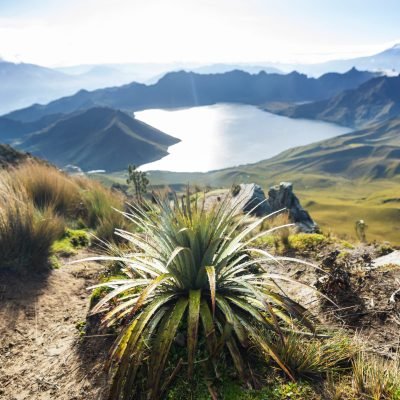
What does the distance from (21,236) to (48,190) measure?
3.83 metres

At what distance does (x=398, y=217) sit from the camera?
10281 centimetres

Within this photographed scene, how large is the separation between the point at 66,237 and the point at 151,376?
540 centimetres

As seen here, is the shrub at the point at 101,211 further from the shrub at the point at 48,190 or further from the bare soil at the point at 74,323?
the bare soil at the point at 74,323

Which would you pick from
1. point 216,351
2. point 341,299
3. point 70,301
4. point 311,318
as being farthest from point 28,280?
point 341,299

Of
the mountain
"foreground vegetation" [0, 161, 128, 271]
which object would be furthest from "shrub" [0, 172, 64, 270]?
the mountain

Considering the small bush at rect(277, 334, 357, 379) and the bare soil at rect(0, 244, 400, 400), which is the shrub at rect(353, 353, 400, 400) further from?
the bare soil at rect(0, 244, 400, 400)

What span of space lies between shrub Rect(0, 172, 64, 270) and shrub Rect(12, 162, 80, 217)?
274 centimetres

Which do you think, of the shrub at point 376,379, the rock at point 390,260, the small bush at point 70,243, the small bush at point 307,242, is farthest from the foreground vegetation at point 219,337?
the small bush at point 70,243

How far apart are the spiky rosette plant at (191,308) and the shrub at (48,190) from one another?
5.46 meters

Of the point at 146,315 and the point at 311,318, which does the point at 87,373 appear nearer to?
the point at 146,315

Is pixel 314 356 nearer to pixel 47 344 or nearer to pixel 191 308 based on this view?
pixel 191 308

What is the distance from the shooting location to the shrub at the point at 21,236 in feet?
18.6

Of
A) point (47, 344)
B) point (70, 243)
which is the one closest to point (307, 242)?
point (70, 243)

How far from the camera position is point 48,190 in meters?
9.41
